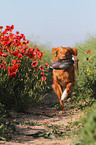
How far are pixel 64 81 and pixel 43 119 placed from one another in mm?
1295

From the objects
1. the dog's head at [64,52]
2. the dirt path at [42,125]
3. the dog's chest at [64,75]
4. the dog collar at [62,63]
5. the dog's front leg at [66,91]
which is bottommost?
the dirt path at [42,125]

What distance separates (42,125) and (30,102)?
1.31m

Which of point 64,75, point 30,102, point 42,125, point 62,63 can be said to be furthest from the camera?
point 30,102

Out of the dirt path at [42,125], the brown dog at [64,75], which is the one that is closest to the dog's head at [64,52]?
the brown dog at [64,75]

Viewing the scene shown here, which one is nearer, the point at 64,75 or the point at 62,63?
the point at 62,63

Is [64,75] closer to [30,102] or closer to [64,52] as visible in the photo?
[64,52]

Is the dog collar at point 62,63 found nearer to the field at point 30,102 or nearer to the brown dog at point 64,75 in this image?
the brown dog at point 64,75

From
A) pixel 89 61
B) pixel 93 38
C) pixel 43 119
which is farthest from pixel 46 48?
pixel 43 119

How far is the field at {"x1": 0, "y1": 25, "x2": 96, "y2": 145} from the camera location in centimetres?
518

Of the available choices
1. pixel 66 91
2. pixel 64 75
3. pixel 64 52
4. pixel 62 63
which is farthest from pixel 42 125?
pixel 64 52

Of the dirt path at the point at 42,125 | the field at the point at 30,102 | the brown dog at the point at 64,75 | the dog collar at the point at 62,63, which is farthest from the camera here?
the brown dog at the point at 64,75

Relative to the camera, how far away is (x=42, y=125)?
6102 millimetres

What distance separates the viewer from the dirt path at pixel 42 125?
4.83 metres

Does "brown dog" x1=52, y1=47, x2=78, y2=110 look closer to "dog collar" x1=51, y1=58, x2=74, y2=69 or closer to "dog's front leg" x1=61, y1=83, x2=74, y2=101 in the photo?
"dog's front leg" x1=61, y1=83, x2=74, y2=101
